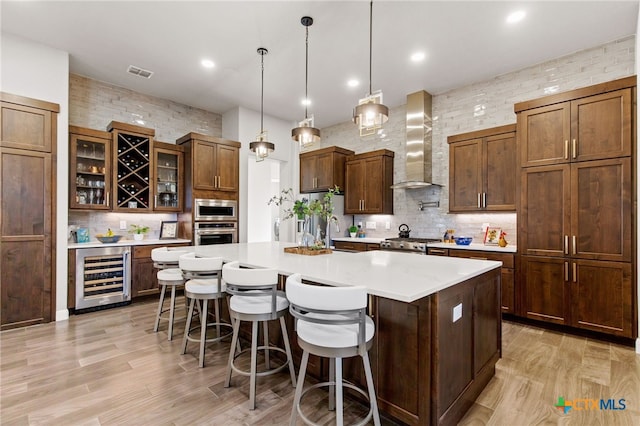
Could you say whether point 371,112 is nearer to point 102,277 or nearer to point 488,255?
point 488,255

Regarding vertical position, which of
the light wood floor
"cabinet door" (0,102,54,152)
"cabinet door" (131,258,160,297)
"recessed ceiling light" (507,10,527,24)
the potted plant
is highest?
"recessed ceiling light" (507,10,527,24)

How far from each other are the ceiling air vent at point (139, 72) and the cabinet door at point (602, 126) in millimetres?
5414

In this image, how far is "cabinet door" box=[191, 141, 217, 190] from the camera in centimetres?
512

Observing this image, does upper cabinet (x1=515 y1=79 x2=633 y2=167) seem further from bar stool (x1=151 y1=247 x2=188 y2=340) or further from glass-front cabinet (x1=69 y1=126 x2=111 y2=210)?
glass-front cabinet (x1=69 y1=126 x2=111 y2=210)

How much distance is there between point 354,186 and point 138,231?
3763 millimetres

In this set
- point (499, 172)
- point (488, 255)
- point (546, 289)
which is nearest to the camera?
point (546, 289)

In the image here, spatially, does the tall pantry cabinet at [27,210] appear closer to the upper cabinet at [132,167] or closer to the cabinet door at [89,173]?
the cabinet door at [89,173]

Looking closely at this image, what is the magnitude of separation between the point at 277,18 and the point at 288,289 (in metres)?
2.93

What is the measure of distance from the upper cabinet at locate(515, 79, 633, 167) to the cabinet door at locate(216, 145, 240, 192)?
439 cm

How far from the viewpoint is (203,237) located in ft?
17.0

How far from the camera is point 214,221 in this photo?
530 cm

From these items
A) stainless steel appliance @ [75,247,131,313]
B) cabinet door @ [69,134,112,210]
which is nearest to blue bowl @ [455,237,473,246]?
stainless steel appliance @ [75,247,131,313]

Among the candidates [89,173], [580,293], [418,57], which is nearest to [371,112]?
[418,57]

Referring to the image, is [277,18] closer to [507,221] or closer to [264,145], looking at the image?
[264,145]
